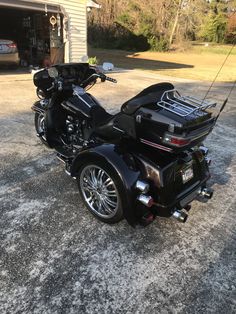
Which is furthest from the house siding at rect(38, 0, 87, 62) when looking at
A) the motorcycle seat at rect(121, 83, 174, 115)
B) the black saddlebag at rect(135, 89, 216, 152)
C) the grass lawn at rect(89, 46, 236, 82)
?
the black saddlebag at rect(135, 89, 216, 152)

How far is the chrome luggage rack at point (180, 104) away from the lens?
7.70 feet

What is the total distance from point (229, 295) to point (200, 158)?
1292 mm

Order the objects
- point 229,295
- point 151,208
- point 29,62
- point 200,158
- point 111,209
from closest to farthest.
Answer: point 229,295, point 151,208, point 111,209, point 200,158, point 29,62

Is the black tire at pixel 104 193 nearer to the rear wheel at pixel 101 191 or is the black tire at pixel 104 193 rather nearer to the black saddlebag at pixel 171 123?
the rear wheel at pixel 101 191

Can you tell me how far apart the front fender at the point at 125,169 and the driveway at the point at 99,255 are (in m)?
0.34

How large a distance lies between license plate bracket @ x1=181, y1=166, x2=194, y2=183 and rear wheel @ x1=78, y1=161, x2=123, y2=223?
0.63 meters

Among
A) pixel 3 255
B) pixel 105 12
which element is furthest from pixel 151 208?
pixel 105 12

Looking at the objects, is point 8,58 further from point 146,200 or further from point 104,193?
point 146,200

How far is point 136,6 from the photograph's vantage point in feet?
96.0

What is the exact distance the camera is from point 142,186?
2373 mm

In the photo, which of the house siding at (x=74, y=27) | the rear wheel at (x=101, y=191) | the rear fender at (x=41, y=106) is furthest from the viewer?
the house siding at (x=74, y=27)

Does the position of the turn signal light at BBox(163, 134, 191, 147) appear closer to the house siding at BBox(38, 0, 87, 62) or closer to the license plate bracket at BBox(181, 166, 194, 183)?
the license plate bracket at BBox(181, 166, 194, 183)

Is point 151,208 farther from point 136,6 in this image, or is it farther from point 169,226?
point 136,6

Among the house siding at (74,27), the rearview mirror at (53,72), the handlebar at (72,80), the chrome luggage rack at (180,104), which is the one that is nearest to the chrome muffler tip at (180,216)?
the chrome luggage rack at (180,104)
